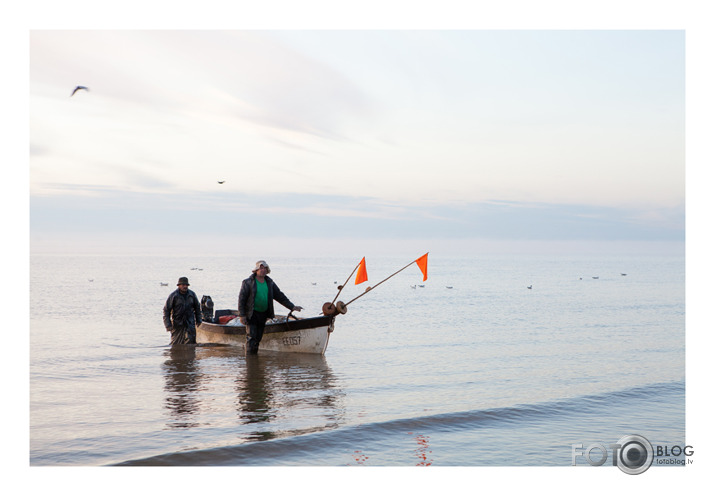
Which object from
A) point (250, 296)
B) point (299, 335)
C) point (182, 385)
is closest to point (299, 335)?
point (299, 335)

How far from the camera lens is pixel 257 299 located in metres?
13.0

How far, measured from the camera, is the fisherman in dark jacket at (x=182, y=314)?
576 inches

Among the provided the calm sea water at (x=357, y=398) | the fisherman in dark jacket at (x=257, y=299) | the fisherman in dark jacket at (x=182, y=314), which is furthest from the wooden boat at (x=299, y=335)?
the fisherman in dark jacket at (x=182, y=314)

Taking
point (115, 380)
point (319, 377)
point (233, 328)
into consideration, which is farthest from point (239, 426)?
point (233, 328)

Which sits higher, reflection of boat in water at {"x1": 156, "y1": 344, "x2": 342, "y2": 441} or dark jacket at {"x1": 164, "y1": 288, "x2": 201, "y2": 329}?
dark jacket at {"x1": 164, "y1": 288, "x2": 201, "y2": 329}

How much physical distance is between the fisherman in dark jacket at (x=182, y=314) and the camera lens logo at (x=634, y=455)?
9.94 meters

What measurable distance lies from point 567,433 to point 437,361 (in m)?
6.92

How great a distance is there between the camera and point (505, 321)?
88.5 feet

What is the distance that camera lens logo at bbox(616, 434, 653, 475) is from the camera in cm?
688

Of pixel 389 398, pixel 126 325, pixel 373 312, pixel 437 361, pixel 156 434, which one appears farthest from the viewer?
pixel 373 312

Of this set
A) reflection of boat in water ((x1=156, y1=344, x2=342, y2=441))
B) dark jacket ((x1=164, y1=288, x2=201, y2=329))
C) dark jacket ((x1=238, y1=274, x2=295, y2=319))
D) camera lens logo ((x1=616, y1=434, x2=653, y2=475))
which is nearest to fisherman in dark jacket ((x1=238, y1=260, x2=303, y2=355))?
dark jacket ((x1=238, y1=274, x2=295, y2=319))

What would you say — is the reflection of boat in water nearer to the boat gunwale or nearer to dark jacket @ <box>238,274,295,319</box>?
the boat gunwale

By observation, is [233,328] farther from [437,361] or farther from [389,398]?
[389,398]

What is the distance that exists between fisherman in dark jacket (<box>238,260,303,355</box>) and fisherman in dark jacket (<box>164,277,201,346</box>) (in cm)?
198
